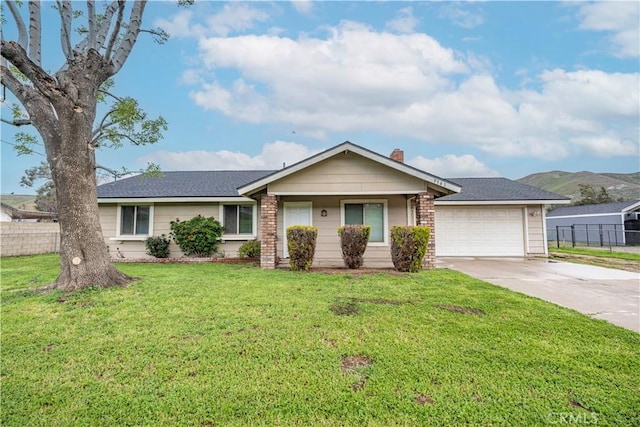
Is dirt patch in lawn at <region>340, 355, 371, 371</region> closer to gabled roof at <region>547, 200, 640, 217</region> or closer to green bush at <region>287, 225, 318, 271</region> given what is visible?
green bush at <region>287, 225, 318, 271</region>

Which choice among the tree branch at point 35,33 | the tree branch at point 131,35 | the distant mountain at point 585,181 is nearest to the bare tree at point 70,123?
the tree branch at point 35,33

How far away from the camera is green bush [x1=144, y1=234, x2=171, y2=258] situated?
11.9 metres

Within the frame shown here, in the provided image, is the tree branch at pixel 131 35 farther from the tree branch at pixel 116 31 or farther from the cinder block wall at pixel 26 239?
the cinder block wall at pixel 26 239

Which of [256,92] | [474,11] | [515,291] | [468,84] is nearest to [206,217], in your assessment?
[256,92]

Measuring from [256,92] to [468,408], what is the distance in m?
16.3

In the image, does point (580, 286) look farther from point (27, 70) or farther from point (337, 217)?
point (27, 70)

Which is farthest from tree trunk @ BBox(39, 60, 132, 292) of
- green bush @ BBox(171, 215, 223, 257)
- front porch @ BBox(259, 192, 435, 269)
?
front porch @ BBox(259, 192, 435, 269)

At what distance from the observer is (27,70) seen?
6.18 meters

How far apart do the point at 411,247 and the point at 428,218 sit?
52.5 inches

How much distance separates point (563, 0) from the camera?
10484 millimetres

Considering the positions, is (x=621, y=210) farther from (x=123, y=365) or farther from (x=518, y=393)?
(x=123, y=365)

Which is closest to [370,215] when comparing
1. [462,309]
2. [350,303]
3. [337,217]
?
[337,217]

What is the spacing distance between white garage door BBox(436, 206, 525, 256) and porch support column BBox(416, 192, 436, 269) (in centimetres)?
459

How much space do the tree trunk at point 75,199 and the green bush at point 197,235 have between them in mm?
4969
